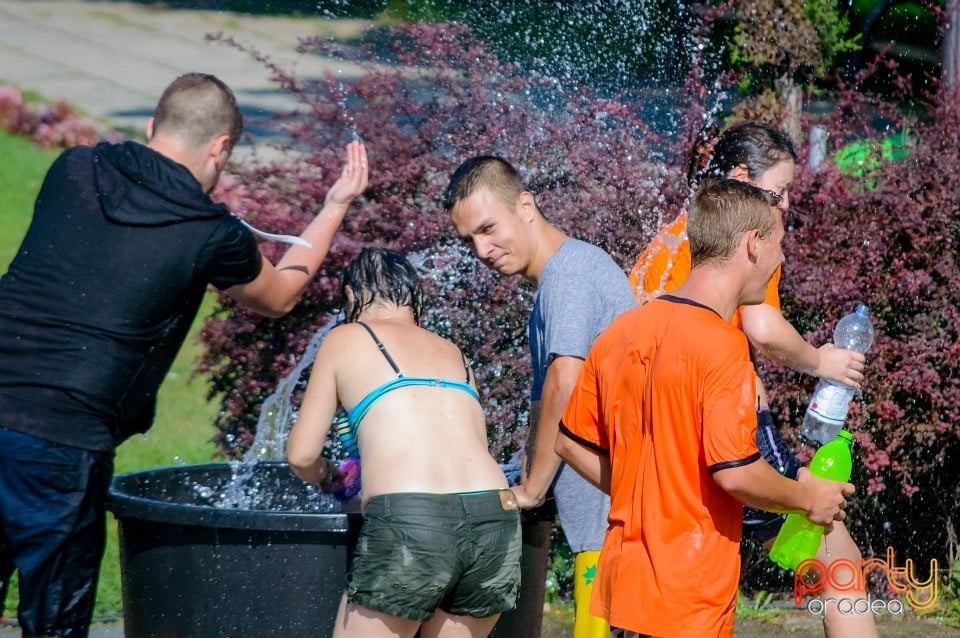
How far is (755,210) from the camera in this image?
2980 mm

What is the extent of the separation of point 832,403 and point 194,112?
77.2 inches

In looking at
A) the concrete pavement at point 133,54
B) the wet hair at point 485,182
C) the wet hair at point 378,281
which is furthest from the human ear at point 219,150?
the concrete pavement at point 133,54

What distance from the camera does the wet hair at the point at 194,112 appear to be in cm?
344

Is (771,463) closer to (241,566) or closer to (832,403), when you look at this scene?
(832,403)

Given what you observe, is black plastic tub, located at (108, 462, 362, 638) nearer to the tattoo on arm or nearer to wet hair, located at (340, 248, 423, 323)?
wet hair, located at (340, 248, 423, 323)

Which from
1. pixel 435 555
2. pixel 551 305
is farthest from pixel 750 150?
pixel 435 555

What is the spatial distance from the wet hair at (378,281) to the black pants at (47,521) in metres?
0.83

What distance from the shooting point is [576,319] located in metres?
3.55

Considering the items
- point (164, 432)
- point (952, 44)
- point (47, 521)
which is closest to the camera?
point (47, 521)

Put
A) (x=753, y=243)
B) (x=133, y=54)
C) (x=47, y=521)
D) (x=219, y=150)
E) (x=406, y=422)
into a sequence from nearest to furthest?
(x=753, y=243)
(x=47, y=521)
(x=406, y=422)
(x=219, y=150)
(x=133, y=54)

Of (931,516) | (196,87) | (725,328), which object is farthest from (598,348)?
(931,516)

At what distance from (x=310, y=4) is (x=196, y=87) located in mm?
16353

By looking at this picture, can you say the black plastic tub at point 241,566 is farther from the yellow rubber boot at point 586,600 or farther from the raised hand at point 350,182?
the raised hand at point 350,182

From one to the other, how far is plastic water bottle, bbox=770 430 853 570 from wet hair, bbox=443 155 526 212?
1.16 m
